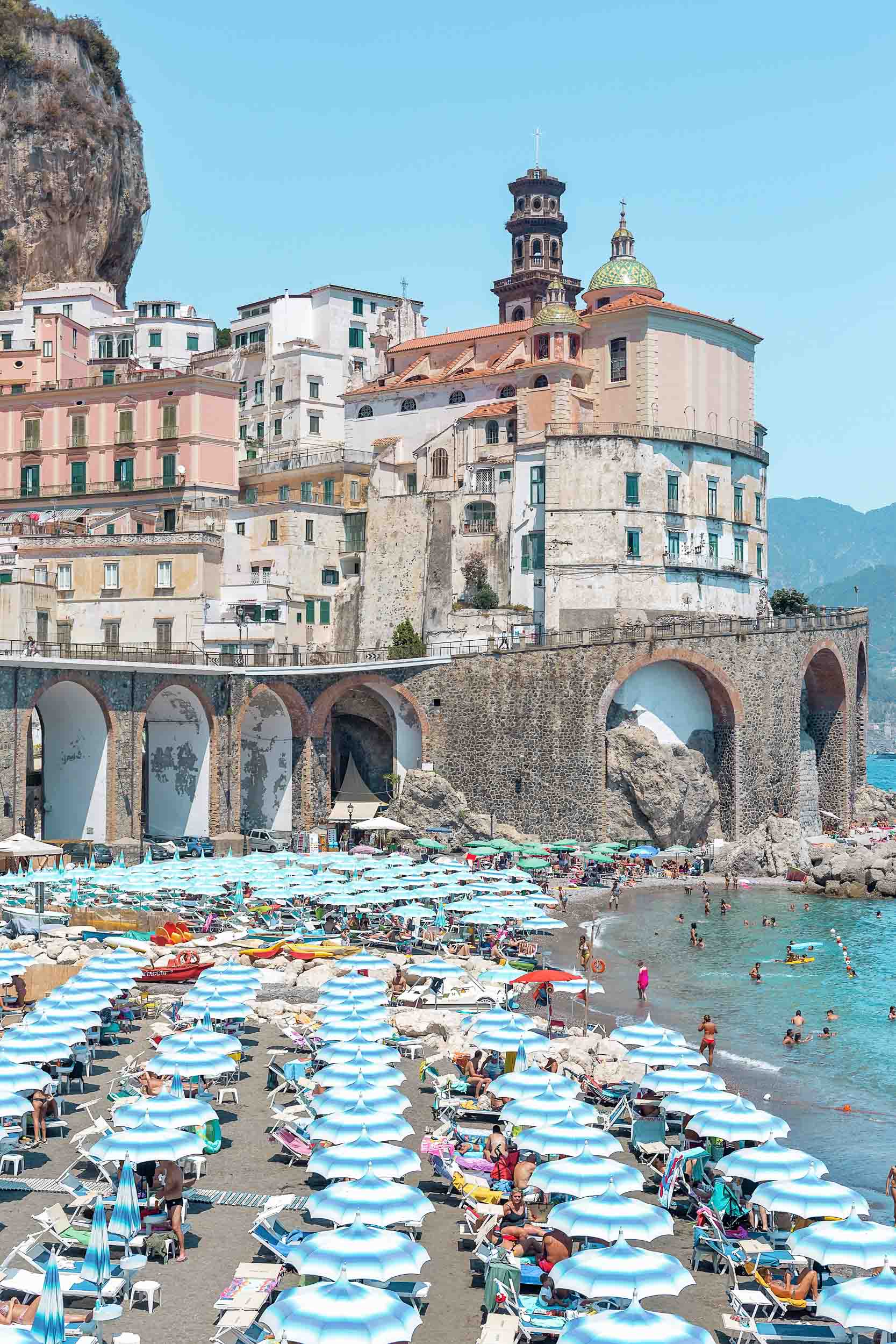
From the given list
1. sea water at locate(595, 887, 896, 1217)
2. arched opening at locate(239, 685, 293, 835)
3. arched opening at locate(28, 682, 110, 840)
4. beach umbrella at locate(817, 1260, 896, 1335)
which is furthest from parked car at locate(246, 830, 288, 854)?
beach umbrella at locate(817, 1260, 896, 1335)

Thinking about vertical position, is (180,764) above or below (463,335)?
below

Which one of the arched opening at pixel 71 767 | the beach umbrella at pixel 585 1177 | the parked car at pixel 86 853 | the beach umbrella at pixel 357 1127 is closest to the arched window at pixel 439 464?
the arched opening at pixel 71 767

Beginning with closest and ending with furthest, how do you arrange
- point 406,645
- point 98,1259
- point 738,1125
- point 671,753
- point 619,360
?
point 98,1259, point 738,1125, point 671,753, point 406,645, point 619,360

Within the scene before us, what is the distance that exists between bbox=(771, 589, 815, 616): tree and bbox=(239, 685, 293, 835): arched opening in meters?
30.5

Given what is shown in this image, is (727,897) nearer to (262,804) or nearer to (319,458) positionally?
(262,804)

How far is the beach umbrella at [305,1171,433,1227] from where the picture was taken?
18.3 metres

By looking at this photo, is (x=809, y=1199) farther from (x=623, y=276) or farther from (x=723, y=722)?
(x=623, y=276)

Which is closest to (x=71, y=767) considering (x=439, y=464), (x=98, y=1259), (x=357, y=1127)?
(x=439, y=464)

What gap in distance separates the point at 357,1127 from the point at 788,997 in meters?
22.0

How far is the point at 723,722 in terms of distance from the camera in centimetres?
6512

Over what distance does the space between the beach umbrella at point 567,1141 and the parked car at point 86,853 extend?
113 feet

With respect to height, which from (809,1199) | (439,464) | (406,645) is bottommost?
(809,1199)

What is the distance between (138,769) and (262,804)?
9.34 metres

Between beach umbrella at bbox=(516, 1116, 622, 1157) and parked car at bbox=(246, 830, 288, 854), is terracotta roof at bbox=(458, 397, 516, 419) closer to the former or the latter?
parked car at bbox=(246, 830, 288, 854)
